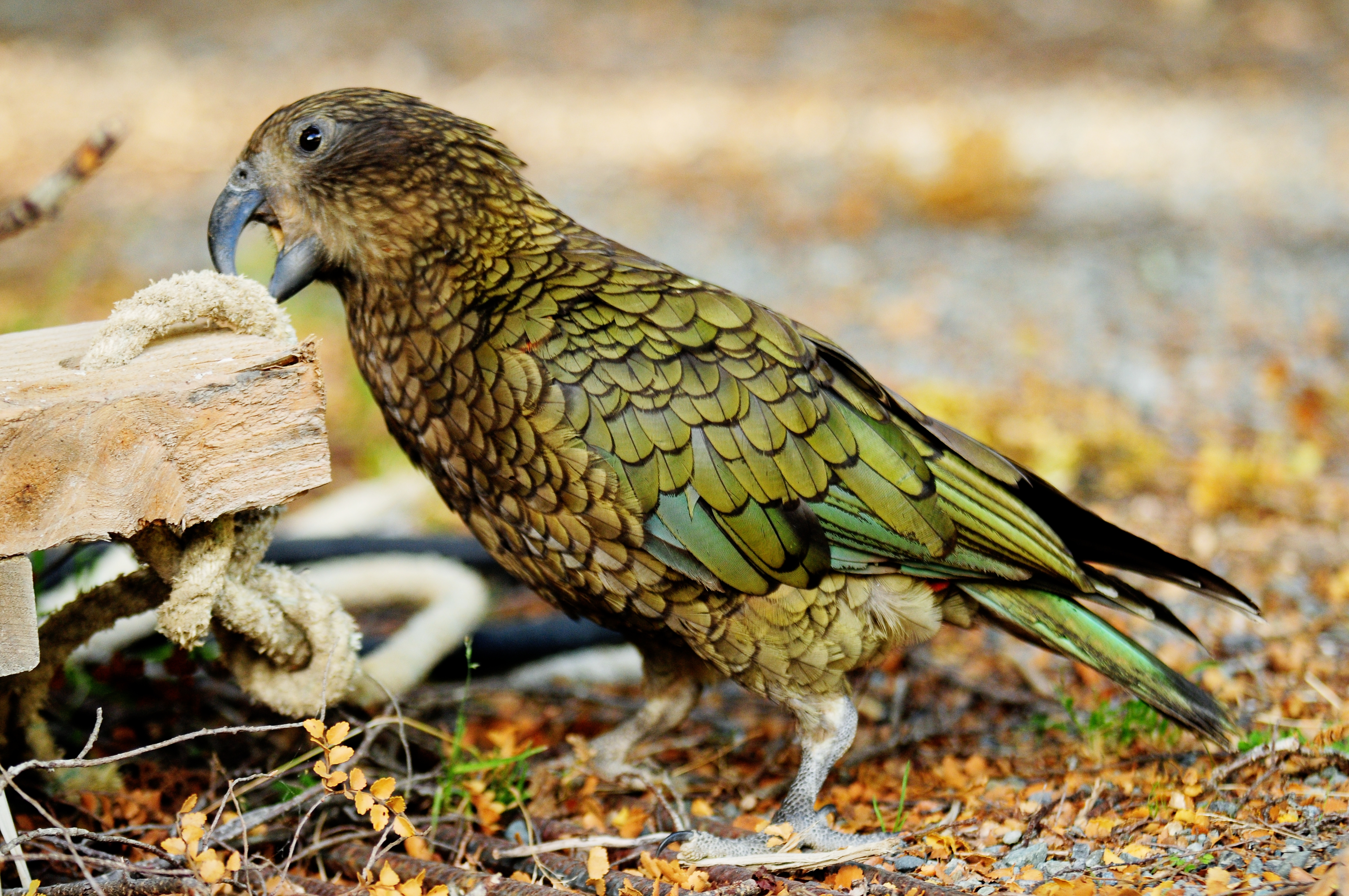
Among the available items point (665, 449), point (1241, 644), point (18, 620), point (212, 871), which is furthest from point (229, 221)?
point (1241, 644)

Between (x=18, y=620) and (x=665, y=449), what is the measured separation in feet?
4.45

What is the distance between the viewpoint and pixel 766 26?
14289 mm

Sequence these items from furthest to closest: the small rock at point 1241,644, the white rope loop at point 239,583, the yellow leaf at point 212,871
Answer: the small rock at point 1241,644 → the white rope loop at point 239,583 → the yellow leaf at point 212,871

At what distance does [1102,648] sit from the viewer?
2896 millimetres

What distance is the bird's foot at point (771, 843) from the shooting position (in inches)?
102

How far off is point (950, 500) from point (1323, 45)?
13.7m

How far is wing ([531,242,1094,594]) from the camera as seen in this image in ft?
8.58

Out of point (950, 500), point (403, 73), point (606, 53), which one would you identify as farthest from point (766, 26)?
point (950, 500)

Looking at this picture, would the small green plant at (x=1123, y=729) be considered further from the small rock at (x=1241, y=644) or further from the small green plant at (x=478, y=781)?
the small green plant at (x=478, y=781)

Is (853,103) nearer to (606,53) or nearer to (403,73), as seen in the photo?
(606,53)

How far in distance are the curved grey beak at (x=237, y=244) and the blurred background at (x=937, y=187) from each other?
7.14ft

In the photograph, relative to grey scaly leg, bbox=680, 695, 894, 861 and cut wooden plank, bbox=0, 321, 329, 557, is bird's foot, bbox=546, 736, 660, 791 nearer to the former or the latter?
grey scaly leg, bbox=680, 695, 894, 861

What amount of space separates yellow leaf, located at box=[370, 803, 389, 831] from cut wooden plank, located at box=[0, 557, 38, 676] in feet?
2.28

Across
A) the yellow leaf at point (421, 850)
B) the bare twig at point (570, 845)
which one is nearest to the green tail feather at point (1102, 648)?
the bare twig at point (570, 845)
